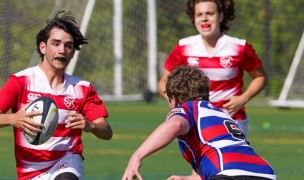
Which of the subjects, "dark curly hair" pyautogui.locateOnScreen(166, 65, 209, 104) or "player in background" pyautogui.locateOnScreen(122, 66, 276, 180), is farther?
"dark curly hair" pyautogui.locateOnScreen(166, 65, 209, 104)

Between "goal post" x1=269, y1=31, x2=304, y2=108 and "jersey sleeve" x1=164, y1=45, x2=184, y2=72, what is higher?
"jersey sleeve" x1=164, y1=45, x2=184, y2=72

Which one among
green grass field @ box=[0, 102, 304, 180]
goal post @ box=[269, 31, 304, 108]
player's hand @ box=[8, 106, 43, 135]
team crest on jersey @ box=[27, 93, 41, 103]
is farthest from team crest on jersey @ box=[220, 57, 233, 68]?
goal post @ box=[269, 31, 304, 108]

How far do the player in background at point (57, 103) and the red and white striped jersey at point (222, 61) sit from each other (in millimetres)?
1861

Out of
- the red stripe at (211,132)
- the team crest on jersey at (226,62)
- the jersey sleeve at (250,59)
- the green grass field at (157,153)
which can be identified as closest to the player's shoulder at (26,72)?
the red stripe at (211,132)

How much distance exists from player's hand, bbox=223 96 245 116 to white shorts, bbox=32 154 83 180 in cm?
194

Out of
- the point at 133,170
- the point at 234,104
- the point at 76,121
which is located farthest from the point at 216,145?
the point at 234,104

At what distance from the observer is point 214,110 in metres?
5.93

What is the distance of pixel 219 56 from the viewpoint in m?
9.05

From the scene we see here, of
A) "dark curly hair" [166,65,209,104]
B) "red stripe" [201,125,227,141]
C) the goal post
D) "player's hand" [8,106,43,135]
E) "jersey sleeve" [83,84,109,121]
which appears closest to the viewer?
"red stripe" [201,125,227,141]

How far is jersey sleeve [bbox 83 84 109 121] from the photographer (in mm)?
7320

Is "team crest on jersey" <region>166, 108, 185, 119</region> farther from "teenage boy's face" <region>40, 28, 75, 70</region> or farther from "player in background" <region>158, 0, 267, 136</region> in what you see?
"player in background" <region>158, 0, 267, 136</region>

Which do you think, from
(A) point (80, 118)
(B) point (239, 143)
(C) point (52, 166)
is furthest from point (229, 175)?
(C) point (52, 166)

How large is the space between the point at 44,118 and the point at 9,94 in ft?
1.70

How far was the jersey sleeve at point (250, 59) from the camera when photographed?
911 cm
